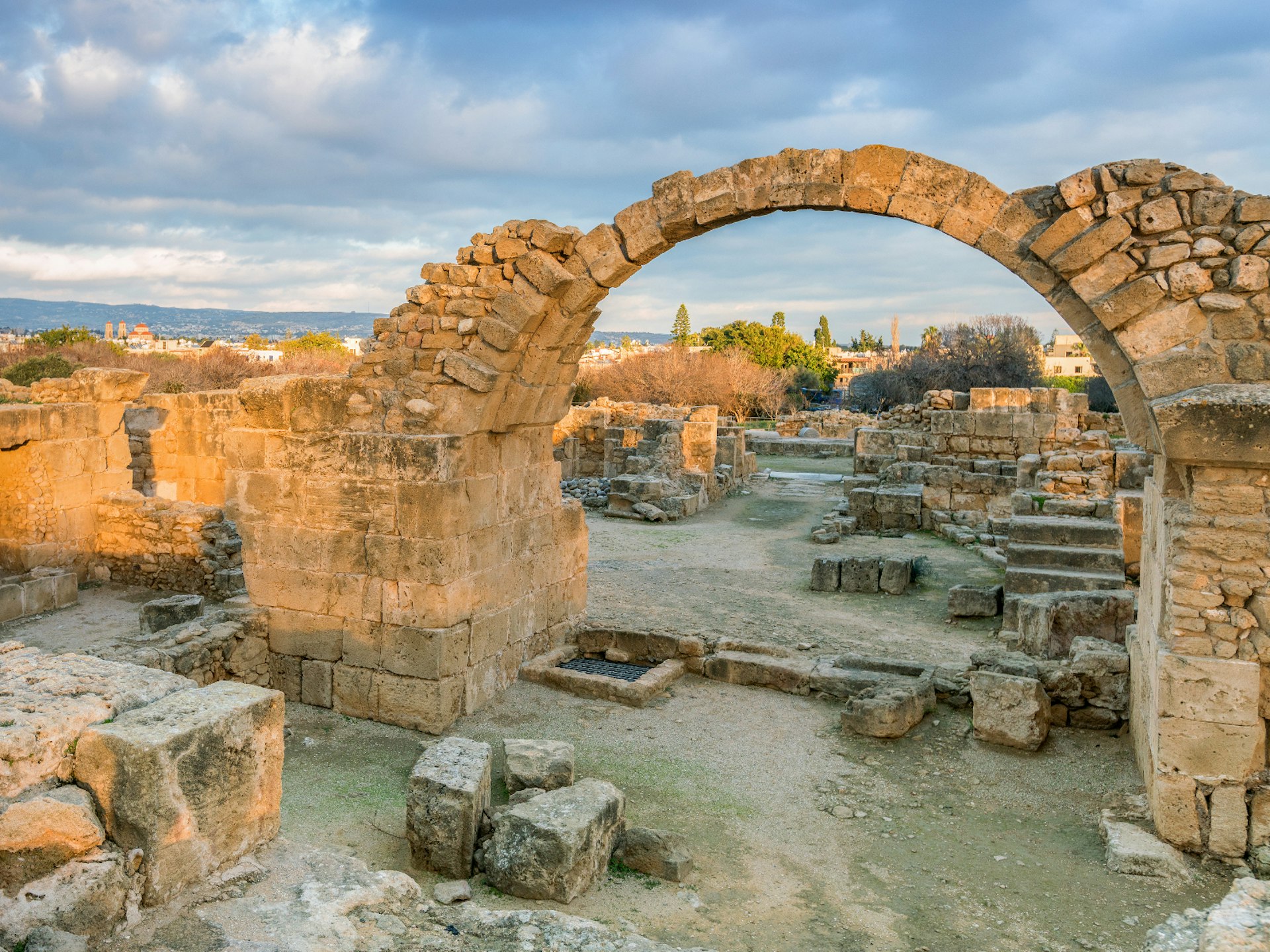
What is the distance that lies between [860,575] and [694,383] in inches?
1169

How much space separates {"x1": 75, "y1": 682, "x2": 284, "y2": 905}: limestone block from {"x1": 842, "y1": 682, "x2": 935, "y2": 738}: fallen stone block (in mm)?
4169

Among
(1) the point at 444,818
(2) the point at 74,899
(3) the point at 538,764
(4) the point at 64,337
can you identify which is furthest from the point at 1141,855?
(4) the point at 64,337

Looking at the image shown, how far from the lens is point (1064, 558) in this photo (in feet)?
29.7

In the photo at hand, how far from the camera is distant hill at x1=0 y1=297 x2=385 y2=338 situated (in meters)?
102

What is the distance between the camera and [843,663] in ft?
24.5

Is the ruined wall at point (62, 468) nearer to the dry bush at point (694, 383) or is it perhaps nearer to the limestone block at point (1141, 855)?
the limestone block at point (1141, 855)

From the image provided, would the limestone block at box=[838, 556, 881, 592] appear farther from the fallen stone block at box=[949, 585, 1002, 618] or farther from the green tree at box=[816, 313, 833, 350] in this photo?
the green tree at box=[816, 313, 833, 350]

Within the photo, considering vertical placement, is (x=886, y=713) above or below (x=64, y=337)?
below

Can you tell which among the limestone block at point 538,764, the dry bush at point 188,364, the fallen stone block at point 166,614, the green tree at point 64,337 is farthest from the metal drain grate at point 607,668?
the green tree at point 64,337

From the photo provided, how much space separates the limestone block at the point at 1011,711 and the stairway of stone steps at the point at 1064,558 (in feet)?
8.77

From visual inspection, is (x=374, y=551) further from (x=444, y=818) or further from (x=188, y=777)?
(x=188, y=777)

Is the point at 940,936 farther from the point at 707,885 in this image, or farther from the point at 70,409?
the point at 70,409

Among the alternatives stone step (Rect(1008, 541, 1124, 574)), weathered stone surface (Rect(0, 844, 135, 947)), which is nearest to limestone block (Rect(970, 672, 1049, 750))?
stone step (Rect(1008, 541, 1124, 574))

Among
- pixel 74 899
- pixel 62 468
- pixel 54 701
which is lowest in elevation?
pixel 74 899
